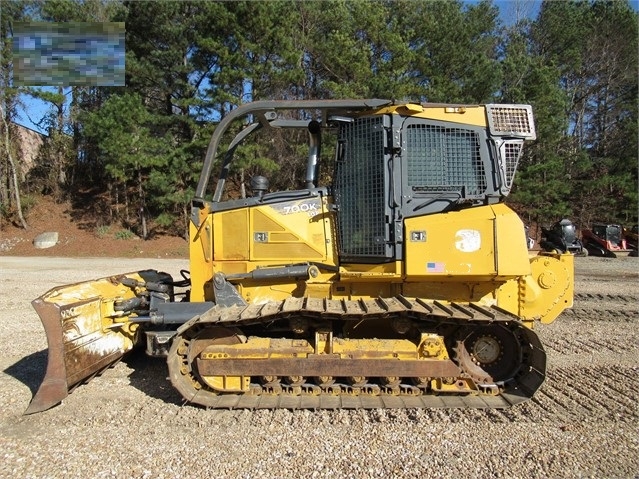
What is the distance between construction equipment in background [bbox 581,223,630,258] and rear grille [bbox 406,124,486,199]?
19.0 metres

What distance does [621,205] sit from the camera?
25406mm

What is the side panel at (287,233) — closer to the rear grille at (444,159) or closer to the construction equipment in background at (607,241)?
the rear grille at (444,159)

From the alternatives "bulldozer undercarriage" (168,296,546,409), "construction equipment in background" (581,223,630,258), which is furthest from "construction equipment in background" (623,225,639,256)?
"bulldozer undercarriage" (168,296,546,409)

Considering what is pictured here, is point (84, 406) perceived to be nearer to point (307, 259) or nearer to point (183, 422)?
point (183, 422)

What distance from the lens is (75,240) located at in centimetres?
2508

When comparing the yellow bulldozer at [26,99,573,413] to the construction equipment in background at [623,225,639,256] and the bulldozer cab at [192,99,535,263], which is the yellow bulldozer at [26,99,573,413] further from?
the construction equipment in background at [623,225,639,256]

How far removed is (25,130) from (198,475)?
35.2m

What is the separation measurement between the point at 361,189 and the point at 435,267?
1.03 m

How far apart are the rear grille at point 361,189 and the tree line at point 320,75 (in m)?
14.8

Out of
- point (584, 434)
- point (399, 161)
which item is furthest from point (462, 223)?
point (584, 434)

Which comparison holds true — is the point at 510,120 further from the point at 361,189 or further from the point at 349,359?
the point at 349,359

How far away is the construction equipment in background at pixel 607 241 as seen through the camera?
64.7ft

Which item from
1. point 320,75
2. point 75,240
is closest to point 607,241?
point 320,75

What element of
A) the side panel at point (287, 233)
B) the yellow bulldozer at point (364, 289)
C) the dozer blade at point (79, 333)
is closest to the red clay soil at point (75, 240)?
the dozer blade at point (79, 333)
